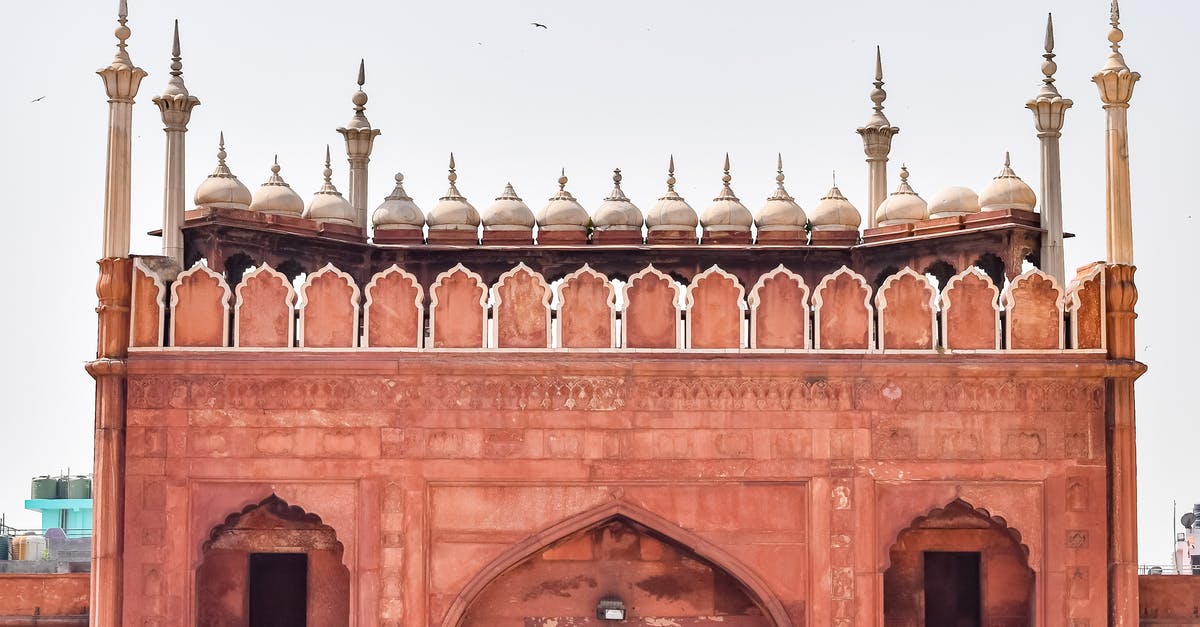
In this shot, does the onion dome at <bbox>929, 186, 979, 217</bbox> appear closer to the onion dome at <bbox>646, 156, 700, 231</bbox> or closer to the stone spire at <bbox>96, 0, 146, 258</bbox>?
the onion dome at <bbox>646, 156, 700, 231</bbox>

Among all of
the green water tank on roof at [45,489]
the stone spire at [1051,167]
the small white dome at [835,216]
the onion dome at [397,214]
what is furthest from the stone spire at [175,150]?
the green water tank on roof at [45,489]

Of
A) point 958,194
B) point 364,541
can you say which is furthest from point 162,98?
point 958,194

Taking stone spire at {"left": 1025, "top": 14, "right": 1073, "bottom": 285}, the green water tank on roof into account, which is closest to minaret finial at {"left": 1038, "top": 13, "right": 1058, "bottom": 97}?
stone spire at {"left": 1025, "top": 14, "right": 1073, "bottom": 285}

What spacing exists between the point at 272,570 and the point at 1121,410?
640 centimetres

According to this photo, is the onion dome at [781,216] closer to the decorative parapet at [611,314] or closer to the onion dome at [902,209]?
the onion dome at [902,209]

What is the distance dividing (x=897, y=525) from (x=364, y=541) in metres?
3.83

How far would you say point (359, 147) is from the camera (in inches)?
710

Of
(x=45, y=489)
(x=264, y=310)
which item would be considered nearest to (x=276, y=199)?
(x=264, y=310)

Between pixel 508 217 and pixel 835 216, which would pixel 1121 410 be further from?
pixel 508 217

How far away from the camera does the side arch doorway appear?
49.2ft

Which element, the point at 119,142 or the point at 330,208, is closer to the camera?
the point at 119,142

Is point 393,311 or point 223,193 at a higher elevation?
point 223,193

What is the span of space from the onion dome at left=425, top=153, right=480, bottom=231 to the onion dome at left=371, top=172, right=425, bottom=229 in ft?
0.37

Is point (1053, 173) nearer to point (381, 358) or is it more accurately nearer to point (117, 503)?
point (381, 358)
